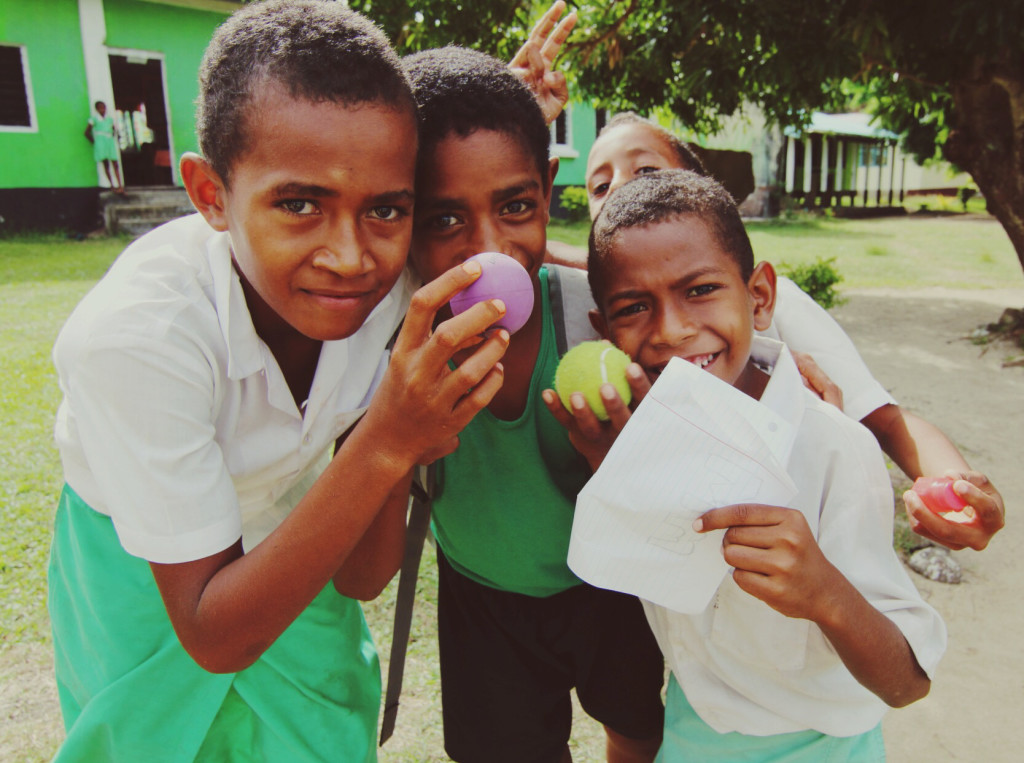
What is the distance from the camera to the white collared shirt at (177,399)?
123 cm

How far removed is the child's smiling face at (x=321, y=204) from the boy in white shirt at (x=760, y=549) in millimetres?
519

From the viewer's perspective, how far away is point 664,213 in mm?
1632

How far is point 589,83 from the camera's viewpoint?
7.14m

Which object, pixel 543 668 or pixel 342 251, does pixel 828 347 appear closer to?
pixel 543 668

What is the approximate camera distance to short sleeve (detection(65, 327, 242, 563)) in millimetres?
1224

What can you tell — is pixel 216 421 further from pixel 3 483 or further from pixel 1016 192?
pixel 1016 192

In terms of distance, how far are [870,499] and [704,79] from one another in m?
5.07

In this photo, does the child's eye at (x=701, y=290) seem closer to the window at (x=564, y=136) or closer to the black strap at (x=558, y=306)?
the black strap at (x=558, y=306)

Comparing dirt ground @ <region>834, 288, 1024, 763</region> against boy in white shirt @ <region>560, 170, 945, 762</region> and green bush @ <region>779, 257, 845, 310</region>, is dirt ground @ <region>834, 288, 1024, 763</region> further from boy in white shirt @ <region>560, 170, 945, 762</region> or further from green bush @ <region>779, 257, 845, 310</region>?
boy in white shirt @ <region>560, 170, 945, 762</region>

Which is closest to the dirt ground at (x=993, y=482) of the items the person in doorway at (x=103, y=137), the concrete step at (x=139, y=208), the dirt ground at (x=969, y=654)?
the dirt ground at (x=969, y=654)

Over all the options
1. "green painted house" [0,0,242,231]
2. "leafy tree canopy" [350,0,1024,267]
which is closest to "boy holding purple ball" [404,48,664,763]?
"leafy tree canopy" [350,0,1024,267]

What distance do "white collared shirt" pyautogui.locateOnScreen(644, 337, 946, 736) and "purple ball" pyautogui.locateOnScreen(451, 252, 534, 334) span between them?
52cm

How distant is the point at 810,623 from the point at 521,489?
0.68 meters

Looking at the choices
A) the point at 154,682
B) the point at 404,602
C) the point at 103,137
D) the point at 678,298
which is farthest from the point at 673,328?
the point at 103,137
